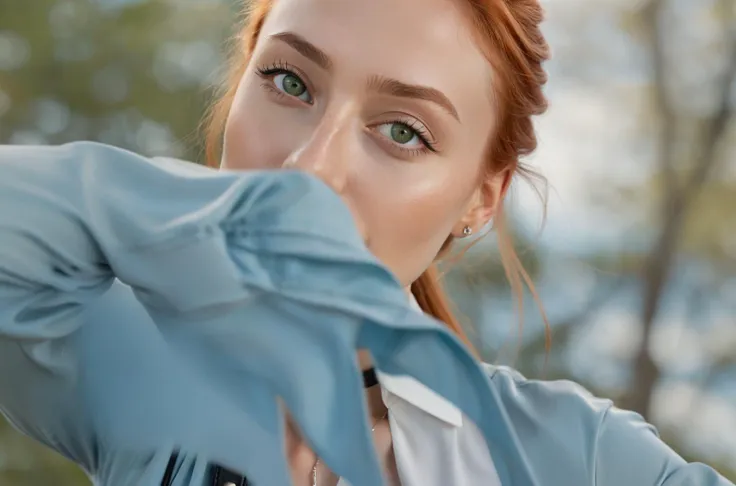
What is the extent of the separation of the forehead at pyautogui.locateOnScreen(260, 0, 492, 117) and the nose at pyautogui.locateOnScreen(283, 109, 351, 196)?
4cm

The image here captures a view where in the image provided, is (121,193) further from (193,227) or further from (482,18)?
(482,18)

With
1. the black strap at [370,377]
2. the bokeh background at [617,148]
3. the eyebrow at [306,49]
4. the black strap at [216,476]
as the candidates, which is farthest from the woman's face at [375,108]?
the bokeh background at [617,148]

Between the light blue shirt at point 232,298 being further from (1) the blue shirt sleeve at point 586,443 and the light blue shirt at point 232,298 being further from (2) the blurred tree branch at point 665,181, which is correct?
(2) the blurred tree branch at point 665,181

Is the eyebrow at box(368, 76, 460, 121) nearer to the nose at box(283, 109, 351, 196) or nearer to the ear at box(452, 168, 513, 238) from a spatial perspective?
the nose at box(283, 109, 351, 196)

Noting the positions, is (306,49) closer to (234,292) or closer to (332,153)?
(332,153)

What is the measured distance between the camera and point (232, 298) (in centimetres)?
40

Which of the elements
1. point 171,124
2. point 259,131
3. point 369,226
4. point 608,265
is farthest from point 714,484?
point 171,124

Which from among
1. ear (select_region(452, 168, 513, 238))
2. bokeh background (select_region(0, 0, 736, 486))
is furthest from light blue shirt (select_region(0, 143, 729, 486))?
bokeh background (select_region(0, 0, 736, 486))

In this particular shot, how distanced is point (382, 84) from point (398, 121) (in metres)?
0.04

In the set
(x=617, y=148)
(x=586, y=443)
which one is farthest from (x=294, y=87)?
(x=617, y=148)

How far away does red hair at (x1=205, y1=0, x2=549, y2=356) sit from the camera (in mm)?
784

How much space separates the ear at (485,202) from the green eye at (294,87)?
0.22 meters

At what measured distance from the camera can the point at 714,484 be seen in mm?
720

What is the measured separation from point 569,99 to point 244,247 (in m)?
2.53
